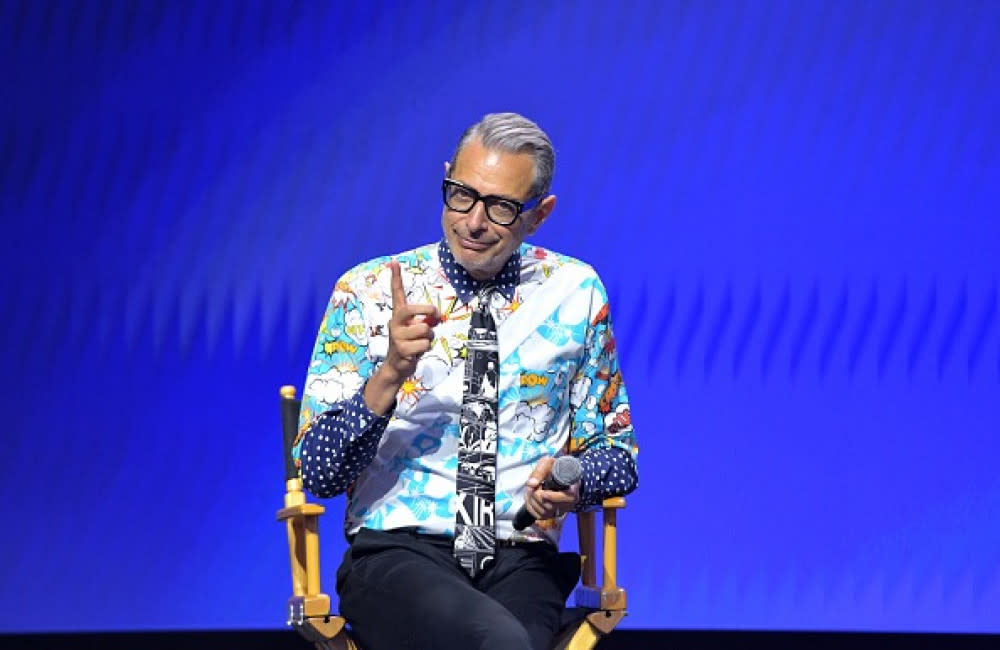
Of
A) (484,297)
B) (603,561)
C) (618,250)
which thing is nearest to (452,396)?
(484,297)

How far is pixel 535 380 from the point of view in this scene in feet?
9.11

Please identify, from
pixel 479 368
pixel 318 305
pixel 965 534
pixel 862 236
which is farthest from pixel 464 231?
pixel 965 534

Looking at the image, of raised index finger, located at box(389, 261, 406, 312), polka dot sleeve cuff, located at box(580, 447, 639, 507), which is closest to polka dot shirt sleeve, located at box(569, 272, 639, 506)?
polka dot sleeve cuff, located at box(580, 447, 639, 507)

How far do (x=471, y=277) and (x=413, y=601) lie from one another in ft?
2.04

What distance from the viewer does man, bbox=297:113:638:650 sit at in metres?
2.62

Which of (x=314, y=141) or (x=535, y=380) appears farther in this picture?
(x=314, y=141)

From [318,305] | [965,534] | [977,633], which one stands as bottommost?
[977,633]

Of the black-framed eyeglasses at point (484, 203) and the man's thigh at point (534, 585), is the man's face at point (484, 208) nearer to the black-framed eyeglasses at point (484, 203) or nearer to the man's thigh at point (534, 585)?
the black-framed eyeglasses at point (484, 203)

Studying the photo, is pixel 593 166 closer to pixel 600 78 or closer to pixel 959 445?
pixel 600 78

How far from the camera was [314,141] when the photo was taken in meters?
4.52

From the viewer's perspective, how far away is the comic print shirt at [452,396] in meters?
2.70

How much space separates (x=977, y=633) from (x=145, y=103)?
286 centimetres

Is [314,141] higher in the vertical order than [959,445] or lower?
higher

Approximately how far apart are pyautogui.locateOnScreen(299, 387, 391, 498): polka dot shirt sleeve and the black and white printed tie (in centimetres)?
17
